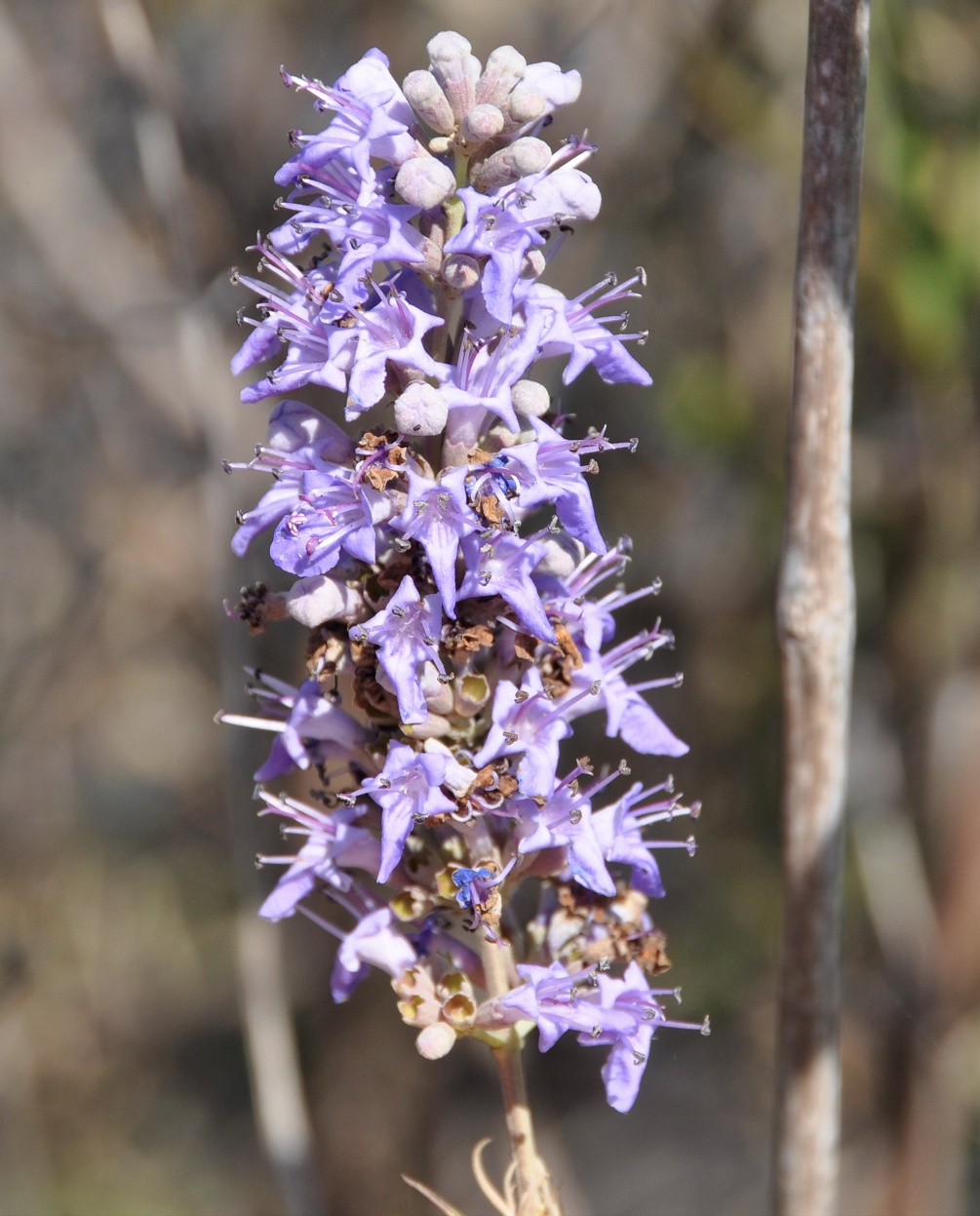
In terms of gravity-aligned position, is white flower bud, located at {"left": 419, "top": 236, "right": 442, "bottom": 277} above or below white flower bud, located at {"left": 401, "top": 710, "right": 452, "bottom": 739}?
above

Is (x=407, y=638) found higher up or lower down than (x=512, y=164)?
lower down

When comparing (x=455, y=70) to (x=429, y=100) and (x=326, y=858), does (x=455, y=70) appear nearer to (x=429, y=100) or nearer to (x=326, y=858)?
(x=429, y=100)

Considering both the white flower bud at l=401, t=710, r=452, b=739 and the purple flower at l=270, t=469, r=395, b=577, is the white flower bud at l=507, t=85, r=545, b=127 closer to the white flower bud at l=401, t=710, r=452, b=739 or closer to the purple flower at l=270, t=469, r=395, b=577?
the purple flower at l=270, t=469, r=395, b=577

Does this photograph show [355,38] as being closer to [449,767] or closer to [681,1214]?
[449,767]

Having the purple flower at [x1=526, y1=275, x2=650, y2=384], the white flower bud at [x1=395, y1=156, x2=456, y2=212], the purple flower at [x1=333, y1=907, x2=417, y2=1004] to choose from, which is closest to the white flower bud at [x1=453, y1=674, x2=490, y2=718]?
the purple flower at [x1=333, y1=907, x2=417, y2=1004]

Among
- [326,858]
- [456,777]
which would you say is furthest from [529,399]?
[326,858]

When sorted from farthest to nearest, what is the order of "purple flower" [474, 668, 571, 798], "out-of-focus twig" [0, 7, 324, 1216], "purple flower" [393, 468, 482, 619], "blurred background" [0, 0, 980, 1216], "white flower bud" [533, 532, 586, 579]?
1. "blurred background" [0, 0, 980, 1216]
2. "out-of-focus twig" [0, 7, 324, 1216]
3. "white flower bud" [533, 532, 586, 579]
4. "purple flower" [474, 668, 571, 798]
5. "purple flower" [393, 468, 482, 619]

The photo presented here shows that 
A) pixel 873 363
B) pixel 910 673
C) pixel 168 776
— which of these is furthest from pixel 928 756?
pixel 168 776
